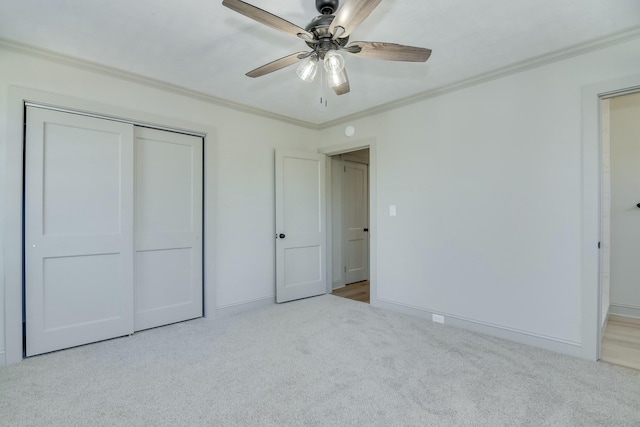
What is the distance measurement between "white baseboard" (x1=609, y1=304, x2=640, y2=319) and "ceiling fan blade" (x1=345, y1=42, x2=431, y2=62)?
3.71m

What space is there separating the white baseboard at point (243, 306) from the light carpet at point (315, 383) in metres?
0.56

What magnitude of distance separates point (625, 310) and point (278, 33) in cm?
457

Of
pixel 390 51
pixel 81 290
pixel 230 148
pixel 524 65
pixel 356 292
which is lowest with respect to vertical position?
pixel 356 292

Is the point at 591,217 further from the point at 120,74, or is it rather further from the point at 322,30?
the point at 120,74

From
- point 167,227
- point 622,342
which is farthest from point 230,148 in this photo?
point 622,342

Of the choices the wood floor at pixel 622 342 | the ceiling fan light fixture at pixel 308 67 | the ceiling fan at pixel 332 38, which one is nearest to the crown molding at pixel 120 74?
the ceiling fan at pixel 332 38

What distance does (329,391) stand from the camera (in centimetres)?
209

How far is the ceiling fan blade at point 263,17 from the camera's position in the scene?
60.6 inches

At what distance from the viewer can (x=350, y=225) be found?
5344 mm

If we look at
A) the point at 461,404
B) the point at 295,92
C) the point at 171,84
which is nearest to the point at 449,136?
the point at 295,92

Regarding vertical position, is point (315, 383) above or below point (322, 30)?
below

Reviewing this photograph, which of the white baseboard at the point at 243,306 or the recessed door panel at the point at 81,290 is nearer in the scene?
the recessed door panel at the point at 81,290

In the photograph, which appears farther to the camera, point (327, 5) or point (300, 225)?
point (300, 225)

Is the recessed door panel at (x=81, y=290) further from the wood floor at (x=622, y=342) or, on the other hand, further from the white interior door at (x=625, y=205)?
the white interior door at (x=625, y=205)
